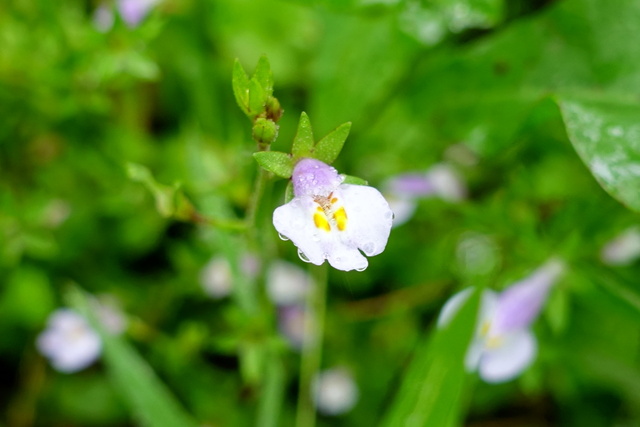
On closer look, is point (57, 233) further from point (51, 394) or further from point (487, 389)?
point (487, 389)

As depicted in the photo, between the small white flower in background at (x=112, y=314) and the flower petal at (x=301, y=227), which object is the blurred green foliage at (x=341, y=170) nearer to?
the small white flower in background at (x=112, y=314)

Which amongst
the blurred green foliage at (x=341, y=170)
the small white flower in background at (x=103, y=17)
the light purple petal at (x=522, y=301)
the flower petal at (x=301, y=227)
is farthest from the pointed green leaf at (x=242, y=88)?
the small white flower in background at (x=103, y=17)

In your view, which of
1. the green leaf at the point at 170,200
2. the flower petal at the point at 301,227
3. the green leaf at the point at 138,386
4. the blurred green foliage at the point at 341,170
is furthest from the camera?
the blurred green foliage at the point at 341,170

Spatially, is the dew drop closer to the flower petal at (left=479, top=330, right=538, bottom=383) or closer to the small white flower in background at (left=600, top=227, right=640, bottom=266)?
the flower petal at (left=479, top=330, right=538, bottom=383)

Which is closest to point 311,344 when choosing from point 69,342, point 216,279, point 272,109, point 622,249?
point 216,279

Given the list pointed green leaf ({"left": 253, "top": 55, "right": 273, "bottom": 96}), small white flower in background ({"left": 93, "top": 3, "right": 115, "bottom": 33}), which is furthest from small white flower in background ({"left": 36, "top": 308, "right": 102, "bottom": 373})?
pointed green leaf ({"left": 253, "top": 55, "right": 273, "bottom": 96})

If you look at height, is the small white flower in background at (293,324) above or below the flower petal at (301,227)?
above

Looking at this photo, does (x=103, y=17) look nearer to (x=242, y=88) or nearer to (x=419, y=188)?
(x=419, y=188)
